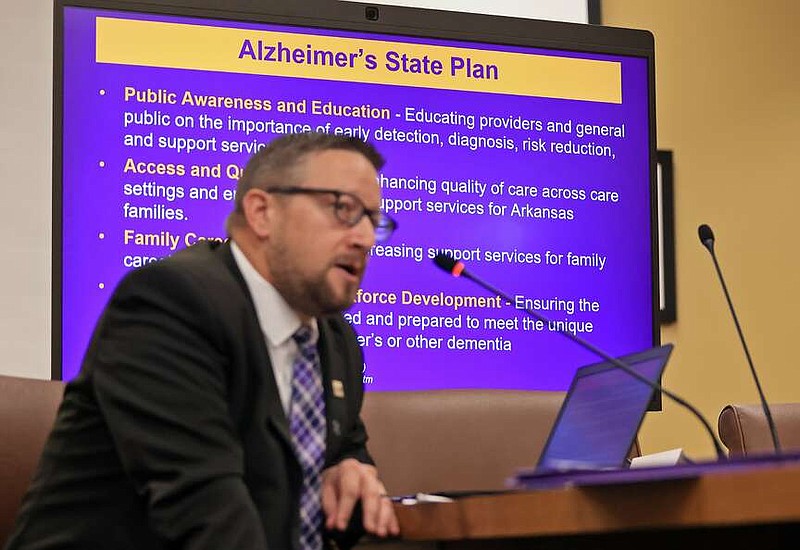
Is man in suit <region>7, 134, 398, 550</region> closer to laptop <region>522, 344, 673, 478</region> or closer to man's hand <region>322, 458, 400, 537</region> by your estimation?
man's hand <region>322, 458, 400, 537</region>

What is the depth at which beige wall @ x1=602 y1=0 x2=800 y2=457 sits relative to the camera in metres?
4.22

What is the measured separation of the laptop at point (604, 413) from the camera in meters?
1.62

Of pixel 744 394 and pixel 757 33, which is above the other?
pixel 757 33

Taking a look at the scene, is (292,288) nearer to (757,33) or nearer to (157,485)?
(157,485)

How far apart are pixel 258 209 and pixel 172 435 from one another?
486 millimetres

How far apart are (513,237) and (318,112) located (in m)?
0.58

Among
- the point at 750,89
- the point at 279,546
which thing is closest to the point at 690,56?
the point at 750,89

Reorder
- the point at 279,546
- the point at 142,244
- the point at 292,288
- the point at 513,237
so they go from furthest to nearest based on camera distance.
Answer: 1. the point at 513,237
2. the point at 142,244
3. the point at 292,288
4. the point at 279,546

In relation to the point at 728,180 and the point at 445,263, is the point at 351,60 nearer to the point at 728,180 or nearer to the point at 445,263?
the point at 445,263

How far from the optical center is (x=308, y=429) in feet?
6.36

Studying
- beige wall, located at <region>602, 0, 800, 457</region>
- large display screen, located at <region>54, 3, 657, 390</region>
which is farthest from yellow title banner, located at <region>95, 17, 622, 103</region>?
beige wall, located at <region>602, 0, 800, 457</region>

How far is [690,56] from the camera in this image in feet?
14.2

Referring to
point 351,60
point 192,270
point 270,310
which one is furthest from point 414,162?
point 192,270

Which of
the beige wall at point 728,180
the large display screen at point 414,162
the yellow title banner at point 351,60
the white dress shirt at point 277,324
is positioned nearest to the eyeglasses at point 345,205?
the white dress shirt at point 277,324
